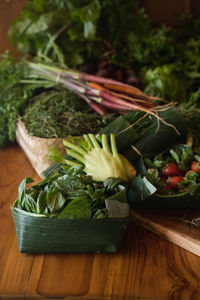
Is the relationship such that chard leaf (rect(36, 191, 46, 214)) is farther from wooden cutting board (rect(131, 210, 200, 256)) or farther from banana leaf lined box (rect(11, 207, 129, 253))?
wooden cutting board (rect(131, 210, 200, 256))

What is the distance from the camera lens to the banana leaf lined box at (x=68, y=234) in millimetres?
1024

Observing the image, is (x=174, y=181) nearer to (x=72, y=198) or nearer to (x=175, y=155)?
(x=175, y=155)

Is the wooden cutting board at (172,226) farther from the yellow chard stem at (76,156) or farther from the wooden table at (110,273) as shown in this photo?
the yellow chard stem at (76,156)

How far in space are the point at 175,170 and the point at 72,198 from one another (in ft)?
1.46

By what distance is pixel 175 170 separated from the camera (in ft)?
4.34

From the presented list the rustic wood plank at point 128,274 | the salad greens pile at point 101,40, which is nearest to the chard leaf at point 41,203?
the rustic wood plank at point 128,274

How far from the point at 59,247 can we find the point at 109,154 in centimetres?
42

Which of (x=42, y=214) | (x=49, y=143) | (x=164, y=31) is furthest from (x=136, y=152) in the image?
(x=164, y=31)

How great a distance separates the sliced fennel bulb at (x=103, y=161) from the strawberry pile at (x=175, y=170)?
9cm

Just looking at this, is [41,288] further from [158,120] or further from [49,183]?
[158,120]

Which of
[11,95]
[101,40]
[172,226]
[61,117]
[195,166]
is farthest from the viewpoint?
[101,40]

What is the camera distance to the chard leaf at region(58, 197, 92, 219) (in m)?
1.02

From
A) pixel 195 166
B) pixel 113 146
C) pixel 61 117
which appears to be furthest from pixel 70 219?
pixel 61 117

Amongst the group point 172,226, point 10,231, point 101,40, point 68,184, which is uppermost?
point 101,40
